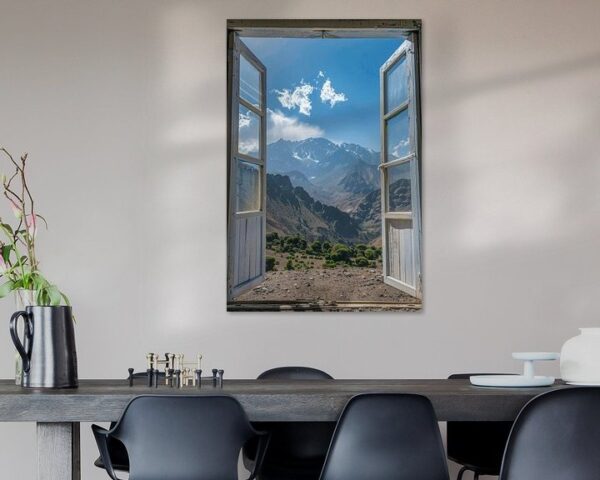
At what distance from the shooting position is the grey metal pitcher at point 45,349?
10.4 feet

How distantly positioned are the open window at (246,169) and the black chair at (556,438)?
2.47 metres

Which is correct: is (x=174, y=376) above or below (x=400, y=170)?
below

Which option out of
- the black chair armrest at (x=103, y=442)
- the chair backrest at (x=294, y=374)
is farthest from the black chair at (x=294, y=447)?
the black chair armrest at (x=103, y=442)

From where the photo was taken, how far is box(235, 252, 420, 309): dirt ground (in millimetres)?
5098

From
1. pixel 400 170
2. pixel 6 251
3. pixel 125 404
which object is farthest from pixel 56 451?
pixel 400 170

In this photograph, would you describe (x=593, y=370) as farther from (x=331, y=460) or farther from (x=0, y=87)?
(x=0, y=87)

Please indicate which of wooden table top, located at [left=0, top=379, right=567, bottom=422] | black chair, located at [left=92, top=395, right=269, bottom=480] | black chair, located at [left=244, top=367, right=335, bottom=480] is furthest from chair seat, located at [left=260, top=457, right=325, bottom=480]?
black chair, located at [left=92, top=395, right=269, bottom=480]

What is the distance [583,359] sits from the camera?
328 centimetres

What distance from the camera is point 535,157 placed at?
5.17 m

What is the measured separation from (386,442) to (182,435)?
0.62 m

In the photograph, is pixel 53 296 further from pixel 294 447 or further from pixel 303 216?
pixel 303 216

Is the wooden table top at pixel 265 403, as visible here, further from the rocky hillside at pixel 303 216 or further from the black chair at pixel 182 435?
the rocky hillside at pixel 303 216

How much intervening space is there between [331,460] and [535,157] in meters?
2.80

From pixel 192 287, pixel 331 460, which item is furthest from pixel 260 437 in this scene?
pixel 192 287
